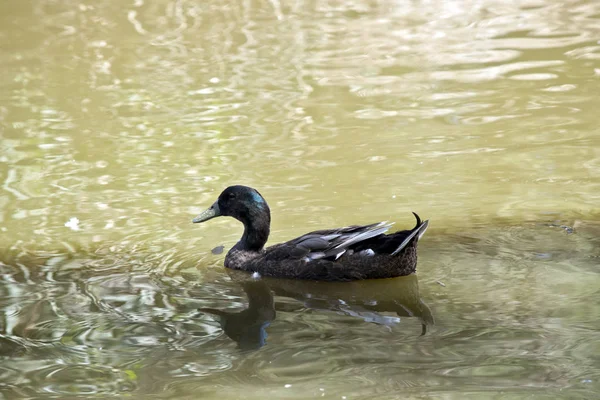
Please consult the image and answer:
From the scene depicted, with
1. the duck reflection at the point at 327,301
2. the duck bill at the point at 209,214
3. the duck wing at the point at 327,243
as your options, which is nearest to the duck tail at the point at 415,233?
the duck wing at the point at 327,243

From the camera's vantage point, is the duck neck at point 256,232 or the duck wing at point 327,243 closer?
the duck wing at point 327,243

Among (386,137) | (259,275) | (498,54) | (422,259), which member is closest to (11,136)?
(386,137)

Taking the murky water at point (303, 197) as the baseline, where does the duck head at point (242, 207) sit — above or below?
above

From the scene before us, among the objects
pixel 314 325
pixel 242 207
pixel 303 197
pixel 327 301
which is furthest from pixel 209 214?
pixel 314 325

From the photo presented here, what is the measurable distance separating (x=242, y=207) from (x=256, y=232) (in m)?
0.24

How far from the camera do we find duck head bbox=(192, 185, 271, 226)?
7.71 meters

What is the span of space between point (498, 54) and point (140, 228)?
7597mm

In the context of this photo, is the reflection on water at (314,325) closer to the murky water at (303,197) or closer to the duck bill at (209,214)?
the murky water at (303,197)

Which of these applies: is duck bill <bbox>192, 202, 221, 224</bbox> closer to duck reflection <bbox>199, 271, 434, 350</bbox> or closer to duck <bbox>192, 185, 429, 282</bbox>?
duck <bbox>192, 185, 429, 282</bbox>

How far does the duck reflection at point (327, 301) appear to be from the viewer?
6.19m

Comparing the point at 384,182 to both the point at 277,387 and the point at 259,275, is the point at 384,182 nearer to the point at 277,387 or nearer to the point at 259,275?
the point at 259,275

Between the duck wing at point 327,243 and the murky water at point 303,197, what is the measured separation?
251 millimetres

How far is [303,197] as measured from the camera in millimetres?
8828

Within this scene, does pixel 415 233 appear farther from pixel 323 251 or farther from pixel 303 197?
pixel 303 197
